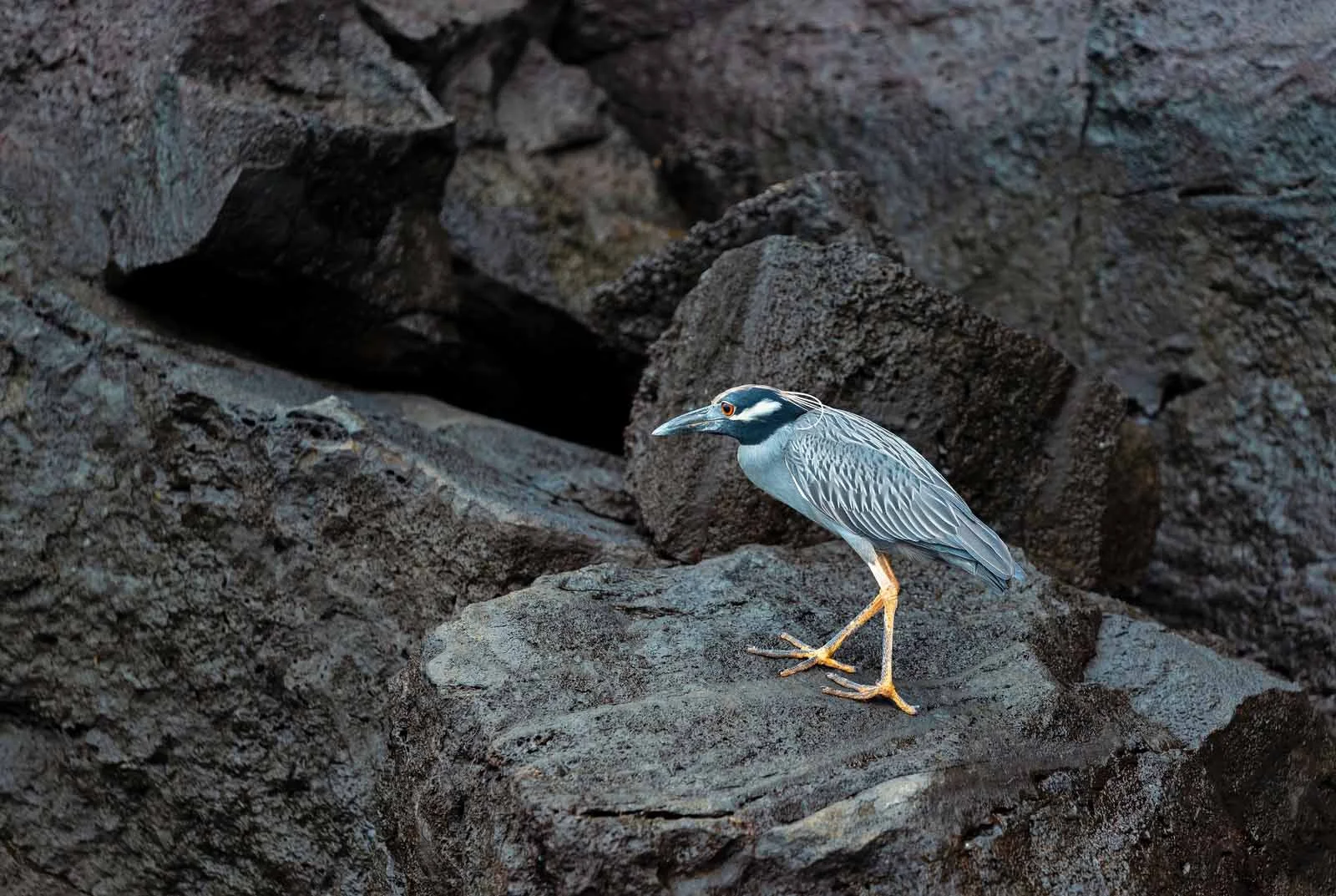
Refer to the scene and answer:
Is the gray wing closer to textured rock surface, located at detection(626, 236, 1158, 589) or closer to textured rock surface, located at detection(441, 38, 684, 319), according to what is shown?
textured rock surface, located at detection(626, 236, 1158, 589)

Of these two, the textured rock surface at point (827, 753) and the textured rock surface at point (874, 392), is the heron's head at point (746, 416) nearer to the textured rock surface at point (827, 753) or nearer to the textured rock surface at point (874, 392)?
the textured rock surface at point (827, 753)

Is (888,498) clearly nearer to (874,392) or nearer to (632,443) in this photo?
(874,392)

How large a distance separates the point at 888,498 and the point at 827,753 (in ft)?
2.72

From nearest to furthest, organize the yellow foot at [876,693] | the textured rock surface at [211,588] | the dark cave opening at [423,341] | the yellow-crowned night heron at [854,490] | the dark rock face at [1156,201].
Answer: the yellow foot at [876,693] → the yellow-crowned night heron at [854,490] → the textured rock surface at [211,588] → the dark cave opening at [423,341] → the dark rock face at [1156,201]

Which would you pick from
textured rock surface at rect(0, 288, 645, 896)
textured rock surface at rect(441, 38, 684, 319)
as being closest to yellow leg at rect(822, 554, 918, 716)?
textured rock surface at rect(0, 288, 645, 896)

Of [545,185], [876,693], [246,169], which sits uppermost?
[246,169]

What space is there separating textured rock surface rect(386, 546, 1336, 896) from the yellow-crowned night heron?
8.0 inches

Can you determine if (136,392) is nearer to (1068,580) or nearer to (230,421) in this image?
(230,421)

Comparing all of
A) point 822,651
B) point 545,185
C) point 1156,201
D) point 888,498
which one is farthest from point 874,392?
point 545,185

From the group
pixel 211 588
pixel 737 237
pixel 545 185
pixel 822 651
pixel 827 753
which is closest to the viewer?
pixel 827 753

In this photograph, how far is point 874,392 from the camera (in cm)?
488

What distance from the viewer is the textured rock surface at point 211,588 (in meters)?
4.73

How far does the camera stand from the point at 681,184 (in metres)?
7.41

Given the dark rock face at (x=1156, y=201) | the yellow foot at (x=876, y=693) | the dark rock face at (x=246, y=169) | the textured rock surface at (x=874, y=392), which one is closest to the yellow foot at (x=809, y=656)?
the yellow foot at (x=876, y=693)
